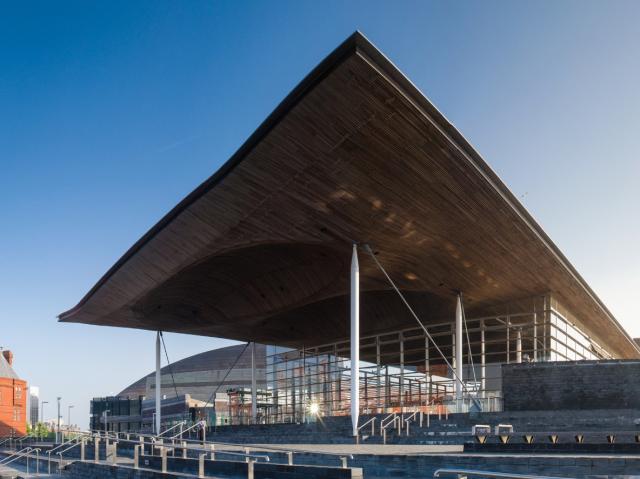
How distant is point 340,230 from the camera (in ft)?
81.6

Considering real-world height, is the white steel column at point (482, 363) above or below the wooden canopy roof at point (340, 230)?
below

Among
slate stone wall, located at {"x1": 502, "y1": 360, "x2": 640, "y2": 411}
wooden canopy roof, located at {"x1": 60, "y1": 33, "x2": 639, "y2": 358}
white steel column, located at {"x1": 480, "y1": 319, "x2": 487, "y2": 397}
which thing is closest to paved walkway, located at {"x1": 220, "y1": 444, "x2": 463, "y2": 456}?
slate stone wall, located at {"x1": 502, "y1": 360, "x2": 640, "y2": 411}

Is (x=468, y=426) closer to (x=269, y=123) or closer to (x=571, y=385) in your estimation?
(x=571, y=385)

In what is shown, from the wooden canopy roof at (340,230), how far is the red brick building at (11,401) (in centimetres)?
4521

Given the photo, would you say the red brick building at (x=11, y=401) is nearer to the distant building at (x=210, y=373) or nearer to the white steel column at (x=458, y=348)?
the distant building at (x=210, y=373)

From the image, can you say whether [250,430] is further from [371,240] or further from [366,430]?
[371,240]

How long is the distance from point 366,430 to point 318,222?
868cm

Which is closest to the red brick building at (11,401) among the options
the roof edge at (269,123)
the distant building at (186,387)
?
the distant building at (186,387)

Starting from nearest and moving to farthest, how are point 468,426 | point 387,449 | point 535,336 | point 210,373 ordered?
point 387,449
point 468,426
point 535,336
point 210,373

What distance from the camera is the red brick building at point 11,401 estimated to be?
244 feet

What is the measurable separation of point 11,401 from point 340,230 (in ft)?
218

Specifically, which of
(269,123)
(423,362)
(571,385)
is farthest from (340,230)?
(423,362)

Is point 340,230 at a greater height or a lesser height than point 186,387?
greater

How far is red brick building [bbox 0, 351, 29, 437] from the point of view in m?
74.4
